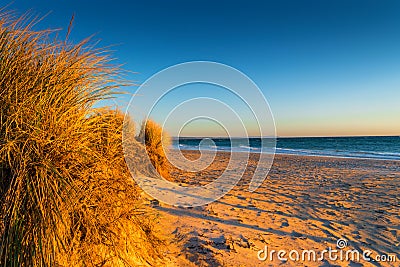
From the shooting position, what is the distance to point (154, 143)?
8.80 m

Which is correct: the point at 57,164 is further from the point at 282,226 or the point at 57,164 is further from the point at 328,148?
the point at 328,148

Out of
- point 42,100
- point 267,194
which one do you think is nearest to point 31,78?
point 42,100

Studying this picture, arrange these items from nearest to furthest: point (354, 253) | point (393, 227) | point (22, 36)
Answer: point (22, 36) < point (354, 253) < point (393, 227)

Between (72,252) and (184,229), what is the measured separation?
2408mm

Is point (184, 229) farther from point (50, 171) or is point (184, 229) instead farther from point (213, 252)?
point (50, 171)

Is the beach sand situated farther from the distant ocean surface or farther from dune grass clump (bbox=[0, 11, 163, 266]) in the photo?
the distant ocean surface

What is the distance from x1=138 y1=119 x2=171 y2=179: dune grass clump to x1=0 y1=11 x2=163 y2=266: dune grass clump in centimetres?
578

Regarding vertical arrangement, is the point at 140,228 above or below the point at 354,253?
above

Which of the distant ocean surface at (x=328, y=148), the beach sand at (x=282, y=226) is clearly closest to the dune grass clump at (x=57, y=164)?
the beach sand at (x=282, y=226)

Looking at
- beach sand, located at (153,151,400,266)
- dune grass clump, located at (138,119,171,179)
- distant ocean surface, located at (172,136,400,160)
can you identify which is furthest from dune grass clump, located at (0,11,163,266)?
distant ocean surface, located at (172,136,400,160)

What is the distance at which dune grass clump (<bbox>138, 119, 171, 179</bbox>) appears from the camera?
8.47 meters

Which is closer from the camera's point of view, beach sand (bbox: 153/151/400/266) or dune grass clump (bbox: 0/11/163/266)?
dune grass clump (bbox: 0/11/163/266)

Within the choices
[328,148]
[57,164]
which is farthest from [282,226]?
[328,148]

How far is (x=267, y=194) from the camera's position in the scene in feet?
24.4
